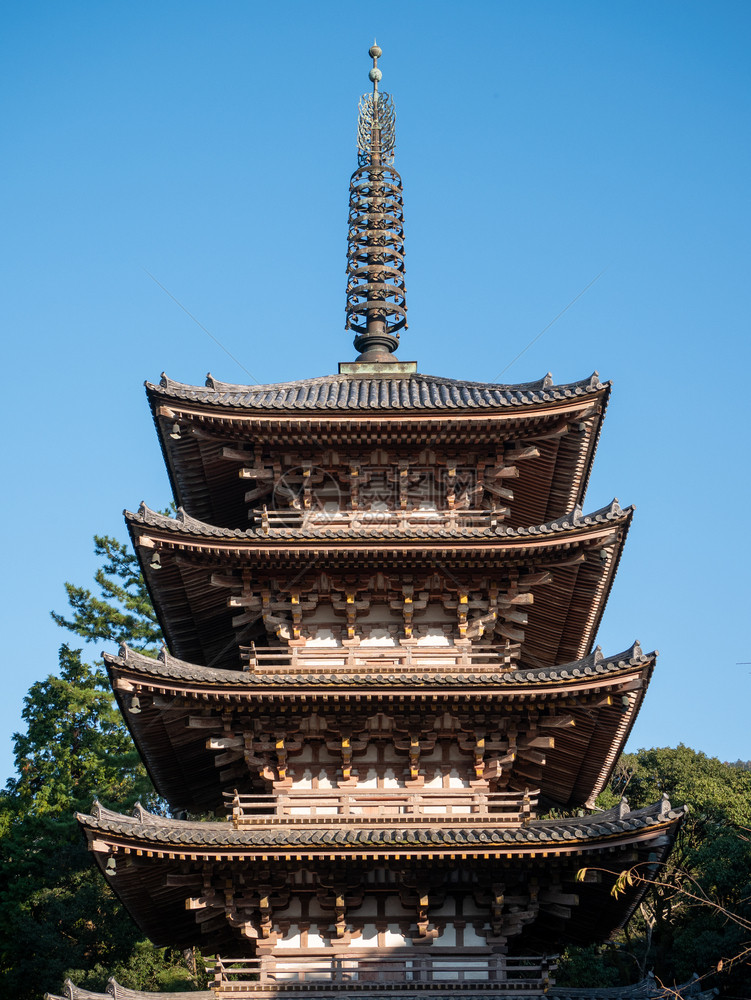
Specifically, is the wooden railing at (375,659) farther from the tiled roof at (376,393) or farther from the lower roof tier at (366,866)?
the tiled roof at (376,393)

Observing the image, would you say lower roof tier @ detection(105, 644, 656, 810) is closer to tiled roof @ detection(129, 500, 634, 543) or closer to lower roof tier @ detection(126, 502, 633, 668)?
lower roof tier @ detection(126, 502, 633, 668)

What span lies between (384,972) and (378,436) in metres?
10.4

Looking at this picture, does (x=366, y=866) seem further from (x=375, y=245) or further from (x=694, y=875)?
(x=694, y=875)

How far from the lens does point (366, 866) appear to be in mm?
19250

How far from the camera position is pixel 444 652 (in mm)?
22594

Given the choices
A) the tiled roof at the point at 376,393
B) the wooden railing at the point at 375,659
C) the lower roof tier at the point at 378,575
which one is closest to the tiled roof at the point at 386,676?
the wooden railing at the point at 375,659

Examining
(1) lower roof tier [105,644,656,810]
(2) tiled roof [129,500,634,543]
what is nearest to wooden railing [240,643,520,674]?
(1) lower roof tier [105,644,656,810]

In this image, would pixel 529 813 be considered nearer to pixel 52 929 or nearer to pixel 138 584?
pixel 52 929

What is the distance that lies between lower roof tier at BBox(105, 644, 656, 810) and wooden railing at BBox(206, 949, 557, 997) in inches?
122

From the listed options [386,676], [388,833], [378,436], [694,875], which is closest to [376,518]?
[378,436]

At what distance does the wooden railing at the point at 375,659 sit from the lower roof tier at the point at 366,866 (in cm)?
313

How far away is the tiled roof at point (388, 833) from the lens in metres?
18.9

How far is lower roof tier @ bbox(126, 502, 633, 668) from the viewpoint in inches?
859

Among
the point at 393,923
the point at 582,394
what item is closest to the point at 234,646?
the point at 393,923
